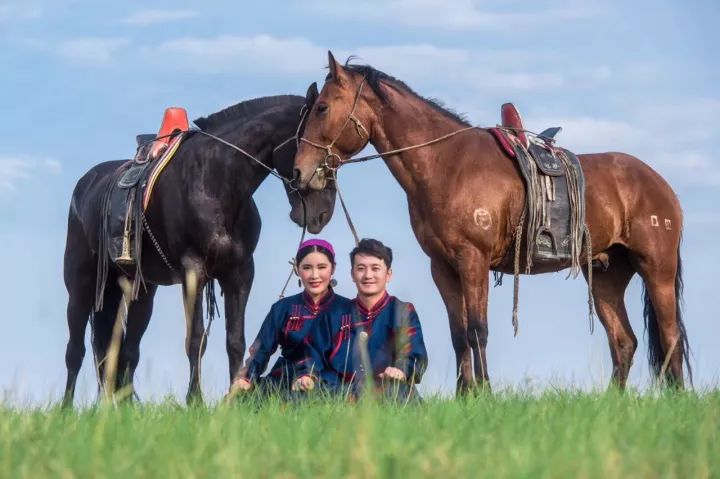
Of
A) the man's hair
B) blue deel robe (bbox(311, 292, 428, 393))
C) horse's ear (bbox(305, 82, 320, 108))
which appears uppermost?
horse's ear (bbox(305, 82, 320, 108))

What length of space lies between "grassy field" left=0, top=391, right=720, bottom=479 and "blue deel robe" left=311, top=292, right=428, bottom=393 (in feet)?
2.57

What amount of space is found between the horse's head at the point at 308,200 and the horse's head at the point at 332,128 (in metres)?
0.22

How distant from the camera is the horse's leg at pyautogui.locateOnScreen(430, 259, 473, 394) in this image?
8.80m

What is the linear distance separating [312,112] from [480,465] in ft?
16.3

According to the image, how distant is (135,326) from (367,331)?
417 centimetres

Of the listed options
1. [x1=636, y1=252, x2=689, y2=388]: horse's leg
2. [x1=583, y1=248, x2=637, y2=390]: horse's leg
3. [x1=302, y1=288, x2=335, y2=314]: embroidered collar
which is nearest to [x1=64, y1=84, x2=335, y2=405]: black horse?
[x1=302, y1=288, x2=335, y2=314]: embroidered collar

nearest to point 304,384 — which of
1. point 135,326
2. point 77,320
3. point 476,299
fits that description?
point 476,299

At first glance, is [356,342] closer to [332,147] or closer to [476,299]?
[476,299]

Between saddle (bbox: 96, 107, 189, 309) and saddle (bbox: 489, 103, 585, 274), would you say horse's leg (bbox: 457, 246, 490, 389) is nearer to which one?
saddle (bbox: 489, 103, 585, 274)

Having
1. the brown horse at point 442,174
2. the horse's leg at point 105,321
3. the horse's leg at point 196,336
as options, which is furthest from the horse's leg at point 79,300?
the brown horse at point 442,174

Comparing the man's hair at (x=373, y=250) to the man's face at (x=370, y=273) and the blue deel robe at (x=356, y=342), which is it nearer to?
the man's face at (x=370, y=273)

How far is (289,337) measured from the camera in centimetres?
780

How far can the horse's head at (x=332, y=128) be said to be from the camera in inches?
353

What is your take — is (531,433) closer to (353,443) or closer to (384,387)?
(353,443)
